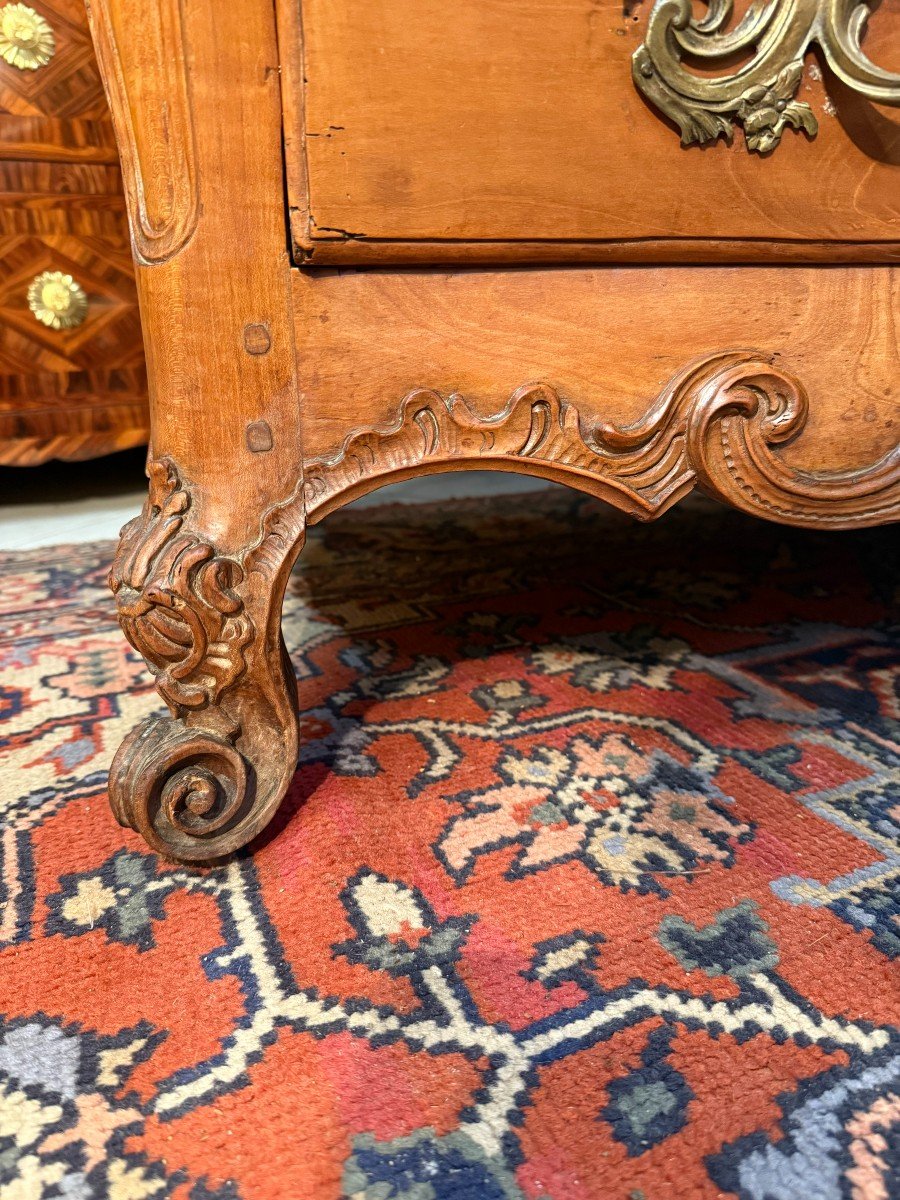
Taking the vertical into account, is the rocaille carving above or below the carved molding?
below

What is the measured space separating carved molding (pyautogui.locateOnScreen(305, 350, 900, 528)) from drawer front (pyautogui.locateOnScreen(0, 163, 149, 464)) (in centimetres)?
102

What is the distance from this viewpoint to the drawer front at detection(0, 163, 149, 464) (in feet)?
4.38

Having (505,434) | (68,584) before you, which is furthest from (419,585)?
(505,434)

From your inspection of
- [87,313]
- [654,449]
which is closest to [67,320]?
[87,313]

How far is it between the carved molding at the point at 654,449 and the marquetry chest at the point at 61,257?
1.02 metres

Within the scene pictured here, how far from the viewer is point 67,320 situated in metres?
1.38

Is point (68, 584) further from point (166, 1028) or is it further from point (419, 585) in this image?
point (166, 1028)

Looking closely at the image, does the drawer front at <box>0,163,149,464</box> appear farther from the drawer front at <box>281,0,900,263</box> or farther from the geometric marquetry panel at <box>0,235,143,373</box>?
the drawer front at <box>281,0,900,263</box>

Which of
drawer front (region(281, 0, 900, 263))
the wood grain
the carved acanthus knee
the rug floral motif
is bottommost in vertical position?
the rug floral motif

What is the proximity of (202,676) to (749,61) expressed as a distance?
485 millimetres

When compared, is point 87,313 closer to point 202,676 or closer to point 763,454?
point 202,676

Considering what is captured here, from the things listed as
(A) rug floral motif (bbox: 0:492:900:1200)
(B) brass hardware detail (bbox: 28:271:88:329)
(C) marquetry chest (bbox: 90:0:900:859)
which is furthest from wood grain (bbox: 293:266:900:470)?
(B) brass hardware detail (bbox: 28:271:88:329)

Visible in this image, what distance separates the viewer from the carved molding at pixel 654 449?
1.83ft

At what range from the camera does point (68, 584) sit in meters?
1.18
